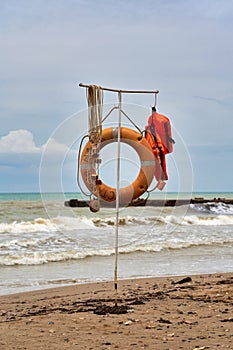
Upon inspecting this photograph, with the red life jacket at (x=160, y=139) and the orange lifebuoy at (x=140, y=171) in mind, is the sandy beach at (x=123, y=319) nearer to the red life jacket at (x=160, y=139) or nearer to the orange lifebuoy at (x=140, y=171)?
the orange lifebuoy at (x=140, y=171)

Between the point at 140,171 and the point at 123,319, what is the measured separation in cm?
230

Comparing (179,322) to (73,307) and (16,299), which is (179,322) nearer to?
(73,307)

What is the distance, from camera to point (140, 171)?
299 inches

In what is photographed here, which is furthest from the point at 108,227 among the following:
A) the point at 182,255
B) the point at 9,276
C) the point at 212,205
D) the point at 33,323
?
the point at 212,205

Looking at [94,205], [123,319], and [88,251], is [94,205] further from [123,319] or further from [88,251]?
[88,251]

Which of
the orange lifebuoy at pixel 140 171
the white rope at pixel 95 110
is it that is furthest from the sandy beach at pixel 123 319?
the white rope at pixel 95 110

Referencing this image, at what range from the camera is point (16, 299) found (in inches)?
319

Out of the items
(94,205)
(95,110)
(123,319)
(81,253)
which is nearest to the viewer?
(123,319)

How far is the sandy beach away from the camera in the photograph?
504 centimetres

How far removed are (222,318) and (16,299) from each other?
3314 millimetres

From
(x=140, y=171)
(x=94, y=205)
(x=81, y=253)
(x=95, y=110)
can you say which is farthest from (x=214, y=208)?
(x=95, y=110)

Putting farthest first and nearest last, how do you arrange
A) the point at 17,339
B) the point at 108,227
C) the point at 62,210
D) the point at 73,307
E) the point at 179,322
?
the point at 108,227 → the point at 62,210 → the point at 73,307 → the point at 179,322 → the point at 17,339

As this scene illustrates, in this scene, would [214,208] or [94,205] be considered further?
[214,208]

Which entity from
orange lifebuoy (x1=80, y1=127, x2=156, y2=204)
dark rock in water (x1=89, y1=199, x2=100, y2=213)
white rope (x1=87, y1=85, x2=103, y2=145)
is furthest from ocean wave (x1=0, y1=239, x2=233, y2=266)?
white rope (x1=87, y1=85, x2=103, y2=145)
